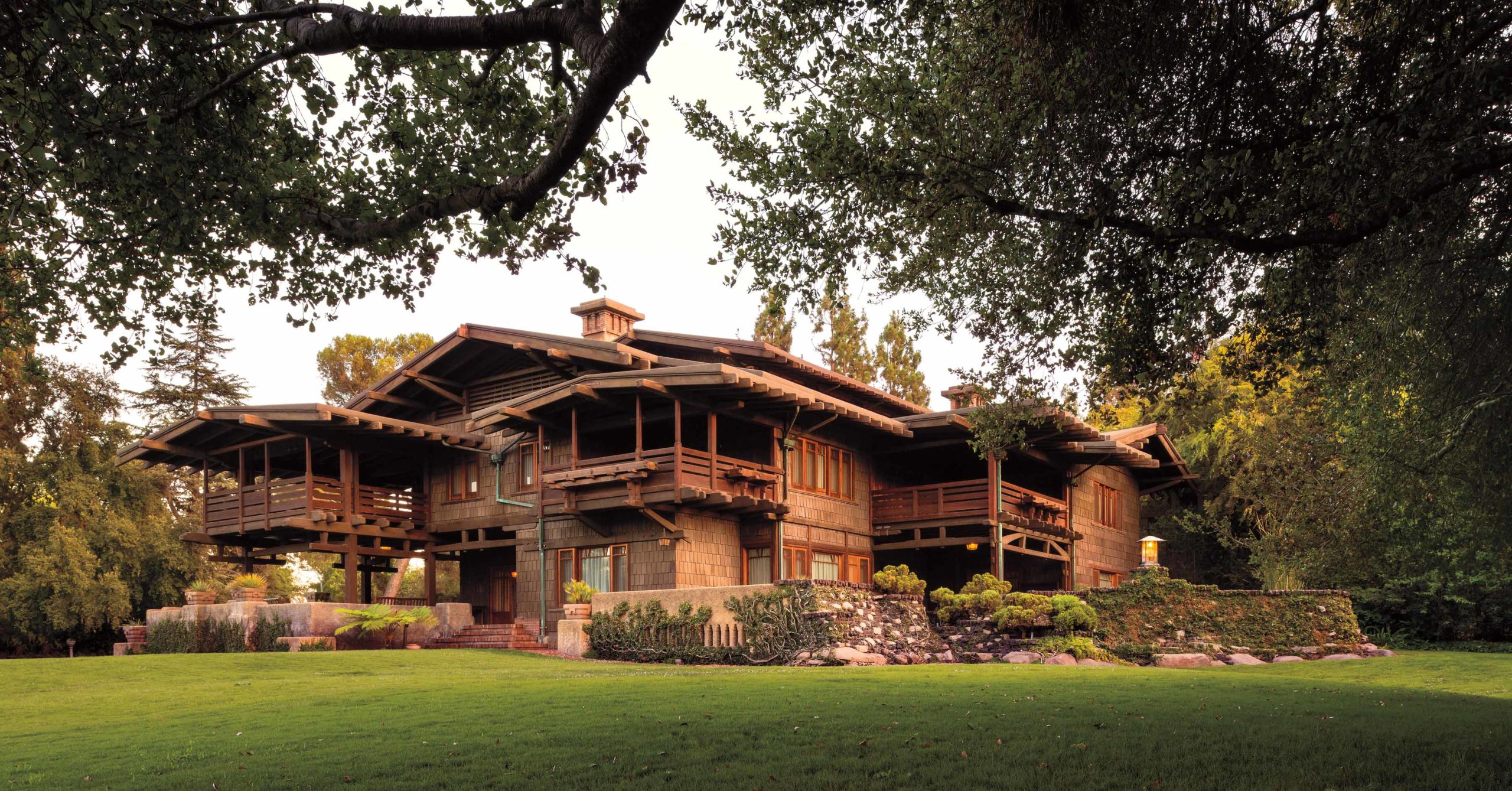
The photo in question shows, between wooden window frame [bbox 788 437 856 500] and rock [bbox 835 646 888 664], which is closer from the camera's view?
rock [bbox 835 646 888 664]

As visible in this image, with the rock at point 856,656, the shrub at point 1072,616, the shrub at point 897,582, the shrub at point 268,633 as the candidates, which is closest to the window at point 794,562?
the shrub at point 897,582

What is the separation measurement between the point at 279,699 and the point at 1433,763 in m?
12.3

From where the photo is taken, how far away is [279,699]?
14.0 meters

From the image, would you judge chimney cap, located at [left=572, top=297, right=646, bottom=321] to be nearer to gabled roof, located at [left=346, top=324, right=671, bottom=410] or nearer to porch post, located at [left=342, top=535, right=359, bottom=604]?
gabled roof, located at [left=346, top=324, right=671, bottom=410]

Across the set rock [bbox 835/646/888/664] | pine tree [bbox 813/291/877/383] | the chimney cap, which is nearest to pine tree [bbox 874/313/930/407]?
pine tree [bbox 813/291/877/383]

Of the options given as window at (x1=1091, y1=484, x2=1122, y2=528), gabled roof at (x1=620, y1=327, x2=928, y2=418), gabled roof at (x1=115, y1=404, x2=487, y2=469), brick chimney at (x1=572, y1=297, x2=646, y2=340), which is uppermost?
brick chimney at (x1=572, y1=297, x2=646, y2=340)

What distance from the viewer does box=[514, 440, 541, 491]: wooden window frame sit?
28234 mm

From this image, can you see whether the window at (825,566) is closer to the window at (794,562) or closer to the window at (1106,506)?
the window at (794,562)

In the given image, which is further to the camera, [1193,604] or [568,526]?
[568,526]

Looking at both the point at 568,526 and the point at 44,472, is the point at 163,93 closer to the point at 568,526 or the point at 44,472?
the point at 568,526

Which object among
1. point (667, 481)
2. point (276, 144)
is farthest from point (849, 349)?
point (276, 144)

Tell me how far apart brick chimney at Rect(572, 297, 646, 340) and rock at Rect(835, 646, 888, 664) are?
11513 millimetres

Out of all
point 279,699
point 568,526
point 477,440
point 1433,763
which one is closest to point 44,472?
point 477,440

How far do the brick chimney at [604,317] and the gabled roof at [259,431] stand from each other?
13.2ft
